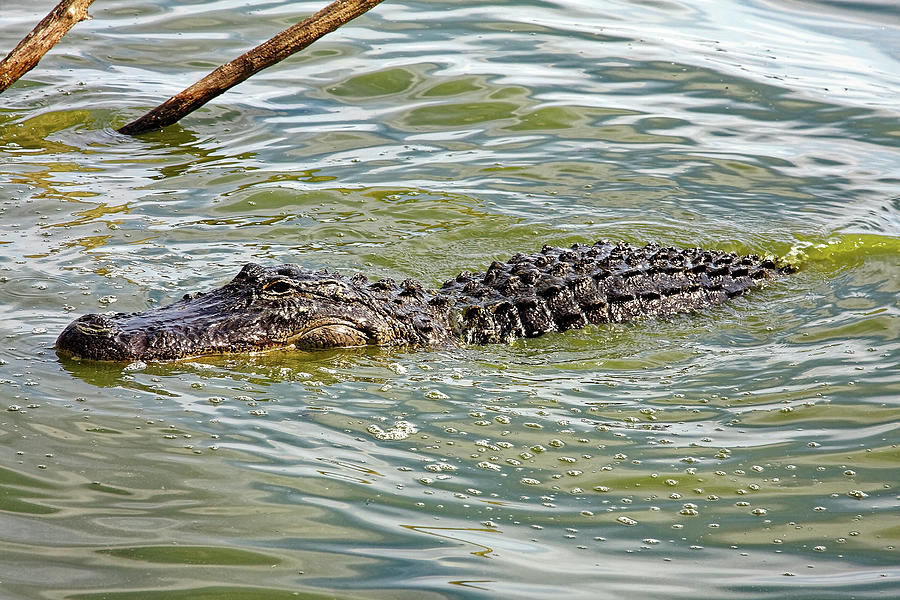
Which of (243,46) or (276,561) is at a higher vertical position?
(243,46)

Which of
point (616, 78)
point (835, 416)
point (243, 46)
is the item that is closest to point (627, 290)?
point (835, 416)

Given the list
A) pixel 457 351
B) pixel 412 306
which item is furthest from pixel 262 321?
pixel 457 351

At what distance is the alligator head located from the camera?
6.45 metres

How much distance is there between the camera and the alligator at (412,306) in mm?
6625

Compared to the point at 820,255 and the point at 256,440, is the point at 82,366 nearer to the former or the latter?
the point at 256,440

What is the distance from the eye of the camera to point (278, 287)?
701 cm

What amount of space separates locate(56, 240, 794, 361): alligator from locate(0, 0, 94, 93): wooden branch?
15.6 ft

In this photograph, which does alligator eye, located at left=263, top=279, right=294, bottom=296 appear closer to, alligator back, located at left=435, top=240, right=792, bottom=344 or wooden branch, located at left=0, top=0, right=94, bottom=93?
alligator back, located at left=435, top=240, right=792, bottom=344

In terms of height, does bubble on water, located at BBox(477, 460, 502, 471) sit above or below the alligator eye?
Result: below

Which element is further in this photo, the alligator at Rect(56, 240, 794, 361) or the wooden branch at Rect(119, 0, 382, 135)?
the wooden branch at Rect(119, 0, 382, 135)

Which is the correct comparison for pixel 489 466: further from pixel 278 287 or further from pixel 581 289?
pixel 581 289

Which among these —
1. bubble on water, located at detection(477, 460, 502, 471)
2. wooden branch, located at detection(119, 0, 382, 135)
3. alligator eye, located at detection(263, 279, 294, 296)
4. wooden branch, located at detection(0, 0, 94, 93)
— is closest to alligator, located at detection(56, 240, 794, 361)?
alligator eye, located at detection(263, 279, 294, 296)

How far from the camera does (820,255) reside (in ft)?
30.6

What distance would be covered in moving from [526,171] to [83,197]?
4552mm
